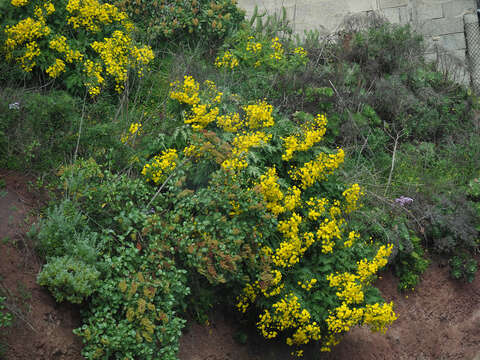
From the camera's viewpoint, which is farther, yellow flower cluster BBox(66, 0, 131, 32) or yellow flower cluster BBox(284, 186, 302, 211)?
yellow flower cluster BBox(66, 0, 131, 32)

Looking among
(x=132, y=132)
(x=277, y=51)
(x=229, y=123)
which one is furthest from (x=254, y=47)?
(x=132, y=132)

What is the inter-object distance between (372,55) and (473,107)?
6.01ft

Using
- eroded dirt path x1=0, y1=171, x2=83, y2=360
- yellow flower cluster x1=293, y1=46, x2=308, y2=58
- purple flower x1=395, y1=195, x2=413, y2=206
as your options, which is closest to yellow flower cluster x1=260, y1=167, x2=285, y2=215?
eroded dirt path x1=0, y1=171, x2=83, y2=360

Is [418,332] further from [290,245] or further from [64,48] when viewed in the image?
[64,48]

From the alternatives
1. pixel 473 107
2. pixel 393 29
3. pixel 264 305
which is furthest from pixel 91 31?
pixel 473 107

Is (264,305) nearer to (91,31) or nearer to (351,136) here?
(351,136)

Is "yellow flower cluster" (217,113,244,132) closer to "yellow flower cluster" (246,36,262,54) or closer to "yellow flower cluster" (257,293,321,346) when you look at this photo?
"yellow flower cluster" (257,293,321,346)

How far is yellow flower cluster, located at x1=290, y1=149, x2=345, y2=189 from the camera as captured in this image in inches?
210

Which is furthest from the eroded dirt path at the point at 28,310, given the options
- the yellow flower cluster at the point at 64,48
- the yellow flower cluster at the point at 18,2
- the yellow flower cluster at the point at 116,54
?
the yellow flower cluster at the point at 18,2

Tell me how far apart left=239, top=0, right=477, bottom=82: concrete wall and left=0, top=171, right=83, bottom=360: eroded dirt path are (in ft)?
22.3

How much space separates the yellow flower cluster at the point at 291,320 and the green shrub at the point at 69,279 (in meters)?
1.63

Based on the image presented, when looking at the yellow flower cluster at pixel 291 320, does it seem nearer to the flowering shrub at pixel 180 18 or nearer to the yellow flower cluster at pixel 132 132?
the yellow flower cluster at pixel 132 132

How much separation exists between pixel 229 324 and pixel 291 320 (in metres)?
0.77

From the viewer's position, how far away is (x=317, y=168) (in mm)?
5340
